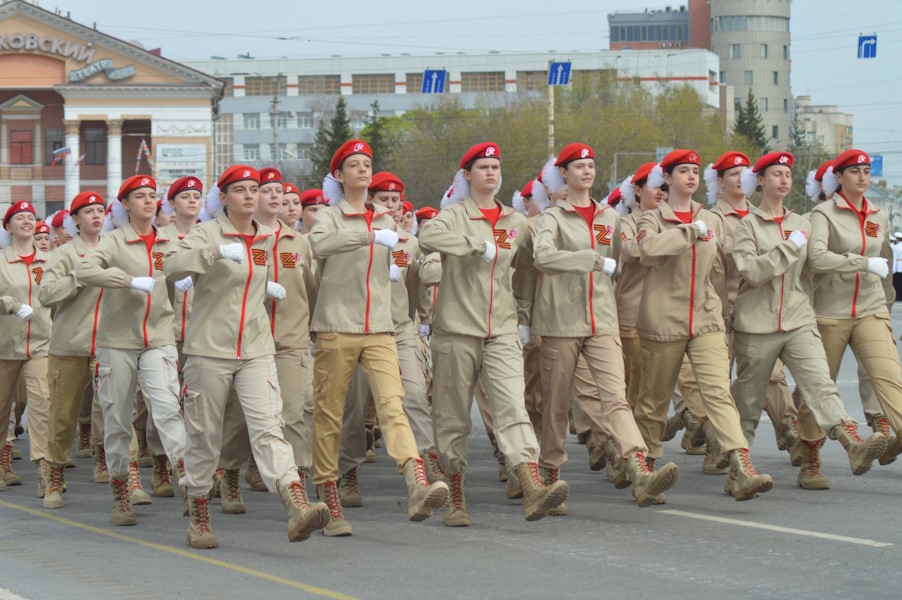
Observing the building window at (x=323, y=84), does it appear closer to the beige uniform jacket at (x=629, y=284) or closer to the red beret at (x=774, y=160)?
the beige uniform jacket at (x=629, y=284)

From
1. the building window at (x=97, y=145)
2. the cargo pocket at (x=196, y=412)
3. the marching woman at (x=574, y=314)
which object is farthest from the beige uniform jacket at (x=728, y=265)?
the building window at (x=97, y=145)

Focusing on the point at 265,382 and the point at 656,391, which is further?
the point at 656,391

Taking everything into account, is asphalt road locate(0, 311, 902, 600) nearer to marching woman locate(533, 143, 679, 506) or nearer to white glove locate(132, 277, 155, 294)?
marching woman locate(533, 143, 679, 506)

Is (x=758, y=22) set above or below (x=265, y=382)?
above

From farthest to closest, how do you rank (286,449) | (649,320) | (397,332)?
(397,332) → (649,320) → (286,449)

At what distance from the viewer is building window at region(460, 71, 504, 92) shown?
127000mm

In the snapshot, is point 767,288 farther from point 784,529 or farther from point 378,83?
point 378,83

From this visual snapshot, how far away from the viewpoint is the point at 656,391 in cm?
1090

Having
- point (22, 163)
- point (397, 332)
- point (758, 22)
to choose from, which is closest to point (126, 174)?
point (22, 163)

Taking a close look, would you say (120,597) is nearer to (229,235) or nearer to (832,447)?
(229,235)

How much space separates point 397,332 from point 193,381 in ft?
7.77

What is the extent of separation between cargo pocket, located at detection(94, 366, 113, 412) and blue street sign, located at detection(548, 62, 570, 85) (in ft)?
142

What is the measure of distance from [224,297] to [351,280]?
854mm

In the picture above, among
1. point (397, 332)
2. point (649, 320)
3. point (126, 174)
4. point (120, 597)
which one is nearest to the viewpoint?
point (120, 597)
